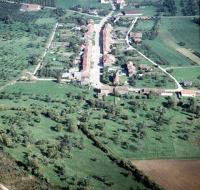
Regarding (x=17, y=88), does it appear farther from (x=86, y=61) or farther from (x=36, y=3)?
(x=36, y=3)

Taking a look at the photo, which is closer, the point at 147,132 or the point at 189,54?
the point at 147,132

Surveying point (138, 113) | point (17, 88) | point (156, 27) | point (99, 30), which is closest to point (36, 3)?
point (99, 30)

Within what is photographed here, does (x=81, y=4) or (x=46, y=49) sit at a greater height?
(x=81, y=4)

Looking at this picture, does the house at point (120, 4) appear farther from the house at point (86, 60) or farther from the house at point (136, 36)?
the house at point (86, 60)

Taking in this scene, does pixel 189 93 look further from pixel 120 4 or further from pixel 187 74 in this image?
pixel 120 4

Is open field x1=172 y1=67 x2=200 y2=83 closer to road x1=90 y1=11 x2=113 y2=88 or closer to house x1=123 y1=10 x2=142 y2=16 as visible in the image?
road x1=90 y1=11 x2=113 y2=88

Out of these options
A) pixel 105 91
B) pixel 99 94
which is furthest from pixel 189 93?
pixel 99 94
